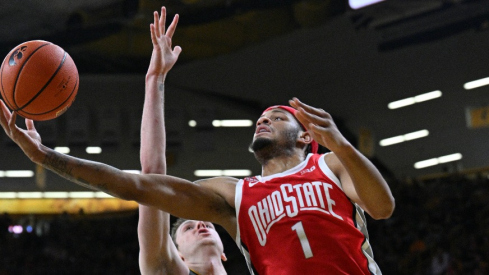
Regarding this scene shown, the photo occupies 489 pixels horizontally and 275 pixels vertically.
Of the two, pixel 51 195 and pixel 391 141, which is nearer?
Result: pixel 391 141

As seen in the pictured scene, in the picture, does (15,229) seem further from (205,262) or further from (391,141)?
(205,262)

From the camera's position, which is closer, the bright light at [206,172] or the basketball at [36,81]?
the basketball at [36,81]

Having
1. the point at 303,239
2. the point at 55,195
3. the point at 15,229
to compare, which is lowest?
the point at 15,229

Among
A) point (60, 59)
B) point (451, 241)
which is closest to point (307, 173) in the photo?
point (60, 59)

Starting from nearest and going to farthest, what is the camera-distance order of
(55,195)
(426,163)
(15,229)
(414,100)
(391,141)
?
(414,100) → (391,141) → (426,163) → (15,229) → (55,195)

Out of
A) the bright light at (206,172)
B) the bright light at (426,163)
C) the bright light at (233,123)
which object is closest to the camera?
the bright light at (233,123)

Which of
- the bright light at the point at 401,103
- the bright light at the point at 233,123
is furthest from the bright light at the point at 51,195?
the bright light at the point at 401,103

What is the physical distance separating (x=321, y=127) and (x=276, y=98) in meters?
11.9

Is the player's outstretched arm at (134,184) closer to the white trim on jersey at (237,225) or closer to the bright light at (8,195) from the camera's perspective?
the white trim on jersey at (237,225)

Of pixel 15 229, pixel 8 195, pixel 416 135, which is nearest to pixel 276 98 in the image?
pixel 416 135

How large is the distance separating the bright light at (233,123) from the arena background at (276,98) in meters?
0.18

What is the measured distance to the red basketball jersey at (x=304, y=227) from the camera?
2961mm

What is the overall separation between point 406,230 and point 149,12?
7.02m

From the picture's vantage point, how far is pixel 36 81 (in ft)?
11.1
